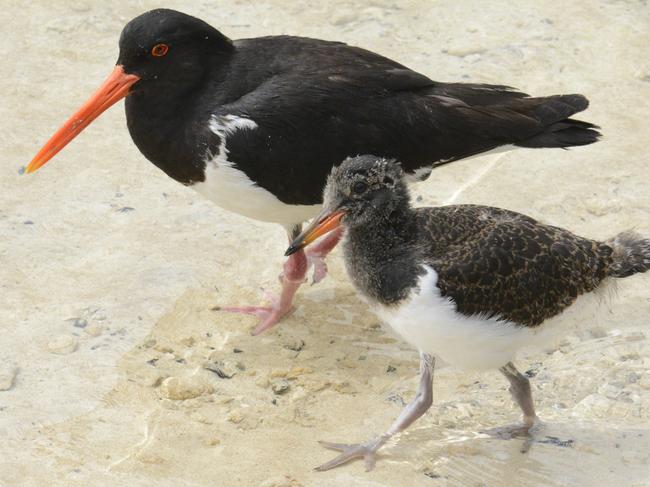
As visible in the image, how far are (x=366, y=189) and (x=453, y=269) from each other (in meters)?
0.54

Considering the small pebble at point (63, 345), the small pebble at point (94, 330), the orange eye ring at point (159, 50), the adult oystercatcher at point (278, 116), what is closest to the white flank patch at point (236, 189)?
the adult oystercatcher at point (278, 116)

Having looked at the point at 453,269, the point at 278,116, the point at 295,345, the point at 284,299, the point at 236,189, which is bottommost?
the point at 295,345

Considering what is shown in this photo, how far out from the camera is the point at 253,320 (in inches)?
257

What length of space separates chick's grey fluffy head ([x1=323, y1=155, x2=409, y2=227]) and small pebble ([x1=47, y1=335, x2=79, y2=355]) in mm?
1854

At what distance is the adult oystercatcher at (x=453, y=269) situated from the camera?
16.1 feet

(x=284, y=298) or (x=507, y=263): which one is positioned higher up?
(x=507, y=263)

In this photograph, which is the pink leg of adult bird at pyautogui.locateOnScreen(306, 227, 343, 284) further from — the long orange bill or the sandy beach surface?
the long orange bill

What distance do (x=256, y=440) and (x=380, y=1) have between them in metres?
4.81

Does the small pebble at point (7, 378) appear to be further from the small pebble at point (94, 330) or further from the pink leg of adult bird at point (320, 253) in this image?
the pink leg of adult bird at point (320, 253)

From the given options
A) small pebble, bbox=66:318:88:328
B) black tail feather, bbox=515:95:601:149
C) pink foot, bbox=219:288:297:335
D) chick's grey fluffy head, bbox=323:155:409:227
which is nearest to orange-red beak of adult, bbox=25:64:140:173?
small pebble, bbox=66:318:88:328

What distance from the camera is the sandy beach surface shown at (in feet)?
17.7

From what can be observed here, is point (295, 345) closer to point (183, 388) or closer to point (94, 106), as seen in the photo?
point (183, 388)

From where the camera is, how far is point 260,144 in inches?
230

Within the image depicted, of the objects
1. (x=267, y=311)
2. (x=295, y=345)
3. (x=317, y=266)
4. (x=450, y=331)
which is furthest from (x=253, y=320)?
(x=450, y=331)
